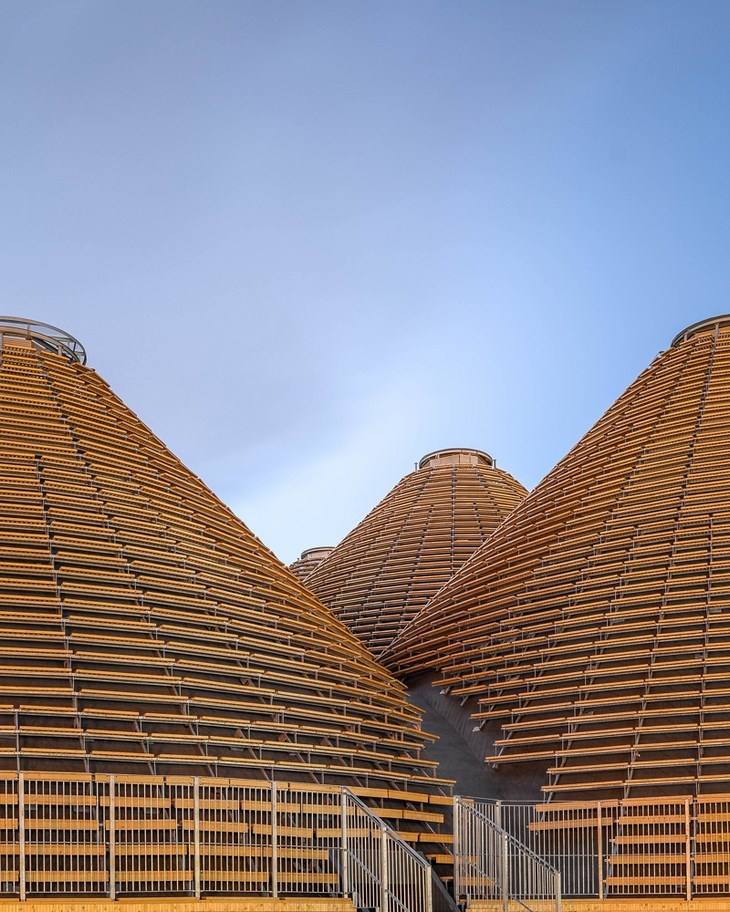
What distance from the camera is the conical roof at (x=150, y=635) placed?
17.0m

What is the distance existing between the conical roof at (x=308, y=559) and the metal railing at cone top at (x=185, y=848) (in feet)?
99.0

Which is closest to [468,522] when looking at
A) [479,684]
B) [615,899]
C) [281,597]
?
[479,684]

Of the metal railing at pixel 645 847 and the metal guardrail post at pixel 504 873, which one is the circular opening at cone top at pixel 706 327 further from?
the metal guardrail post at pixel 504 873

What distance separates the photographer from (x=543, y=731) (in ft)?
69.9

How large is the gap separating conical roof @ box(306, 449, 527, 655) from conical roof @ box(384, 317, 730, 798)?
406cm

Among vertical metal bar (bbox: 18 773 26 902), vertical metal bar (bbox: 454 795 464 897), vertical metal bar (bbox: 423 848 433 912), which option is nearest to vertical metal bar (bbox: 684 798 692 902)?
vertical metal bar (bbox: 454 795 464 897)

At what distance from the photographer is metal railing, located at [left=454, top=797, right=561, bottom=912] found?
15336 millimetres

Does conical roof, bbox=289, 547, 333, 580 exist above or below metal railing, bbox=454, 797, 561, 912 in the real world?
above

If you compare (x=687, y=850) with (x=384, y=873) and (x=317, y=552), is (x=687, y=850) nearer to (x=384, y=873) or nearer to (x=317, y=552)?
(x=384, y=873)

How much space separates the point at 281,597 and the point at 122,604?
3541 millimetres

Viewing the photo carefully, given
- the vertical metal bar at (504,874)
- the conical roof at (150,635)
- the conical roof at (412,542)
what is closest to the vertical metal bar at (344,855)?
the vertical metal bar at (504,874)

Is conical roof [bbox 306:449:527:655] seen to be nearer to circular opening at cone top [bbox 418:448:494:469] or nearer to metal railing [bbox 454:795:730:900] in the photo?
circular opening at cone top [bbox 418:448:494:469]

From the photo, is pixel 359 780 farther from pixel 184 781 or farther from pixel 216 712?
pixel 184 781

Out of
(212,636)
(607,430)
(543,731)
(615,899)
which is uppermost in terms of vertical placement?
(607,430)
